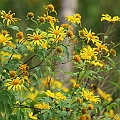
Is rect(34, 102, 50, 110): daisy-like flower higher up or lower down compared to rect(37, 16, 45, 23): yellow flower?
lower down

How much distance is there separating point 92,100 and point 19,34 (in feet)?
1.37

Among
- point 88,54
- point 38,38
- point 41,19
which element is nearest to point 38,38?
point 38,38

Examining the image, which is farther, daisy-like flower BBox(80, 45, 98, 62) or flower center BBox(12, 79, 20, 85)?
daisy-like flower BBox(80, 45, 98, 62)

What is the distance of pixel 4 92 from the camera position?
1936mm

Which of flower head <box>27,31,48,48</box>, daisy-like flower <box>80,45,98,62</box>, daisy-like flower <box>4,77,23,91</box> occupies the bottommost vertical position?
daisy-like flower <box>4,77,23,91</box>

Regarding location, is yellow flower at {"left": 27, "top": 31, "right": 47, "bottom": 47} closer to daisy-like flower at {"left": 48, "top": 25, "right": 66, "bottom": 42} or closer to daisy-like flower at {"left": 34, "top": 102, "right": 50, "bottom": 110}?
daisy-like flower at {"left": 48, "top": 25, "right": 66, "bottom": 42}

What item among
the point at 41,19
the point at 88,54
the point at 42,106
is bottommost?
the point at 42,106

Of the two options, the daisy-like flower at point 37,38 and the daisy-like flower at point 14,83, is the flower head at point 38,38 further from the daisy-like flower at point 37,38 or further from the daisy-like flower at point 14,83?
the daisy-like flower at point 14,83

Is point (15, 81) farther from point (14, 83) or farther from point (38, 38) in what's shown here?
point (38, 38)

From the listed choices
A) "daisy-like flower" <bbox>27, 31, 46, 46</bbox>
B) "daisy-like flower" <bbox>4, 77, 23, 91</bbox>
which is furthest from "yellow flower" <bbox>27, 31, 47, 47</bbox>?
"daisy-like flower" <bbox>4, 77, 23, 91</bbox>

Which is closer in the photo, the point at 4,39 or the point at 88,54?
the point at 4,39

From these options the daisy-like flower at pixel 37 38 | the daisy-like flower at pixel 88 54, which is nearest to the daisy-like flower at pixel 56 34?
the daisy-like flower at pixel 37 38

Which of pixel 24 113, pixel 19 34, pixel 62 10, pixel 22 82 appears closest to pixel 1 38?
pixel 19 34

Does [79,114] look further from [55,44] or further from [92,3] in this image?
[92,3]
